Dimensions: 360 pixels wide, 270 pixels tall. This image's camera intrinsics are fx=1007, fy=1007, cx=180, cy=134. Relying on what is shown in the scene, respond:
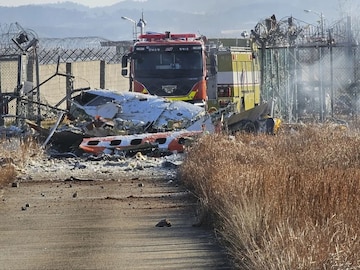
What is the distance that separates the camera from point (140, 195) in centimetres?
1645

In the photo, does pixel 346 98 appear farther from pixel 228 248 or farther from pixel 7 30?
pixel 228 248

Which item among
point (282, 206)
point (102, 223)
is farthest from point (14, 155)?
point (282, 206)

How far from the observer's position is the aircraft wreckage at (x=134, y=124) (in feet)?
78.6

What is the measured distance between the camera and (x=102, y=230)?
12.4 metres

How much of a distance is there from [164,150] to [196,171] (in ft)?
26.0

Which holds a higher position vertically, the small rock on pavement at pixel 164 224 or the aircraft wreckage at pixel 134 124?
the aircraft wreckage at pixel 134 124

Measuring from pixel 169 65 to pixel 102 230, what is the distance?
18610mm

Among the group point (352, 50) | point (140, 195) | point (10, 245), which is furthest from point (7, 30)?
point (10, 245)

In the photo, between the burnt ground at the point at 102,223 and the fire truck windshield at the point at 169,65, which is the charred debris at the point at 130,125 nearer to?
the fire truck windshield at the point at 169,65

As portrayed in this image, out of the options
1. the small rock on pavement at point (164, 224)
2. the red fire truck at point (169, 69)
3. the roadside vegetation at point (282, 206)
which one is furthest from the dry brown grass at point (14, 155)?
the red fire truck at point (169, 69)

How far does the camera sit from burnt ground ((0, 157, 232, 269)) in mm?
10352

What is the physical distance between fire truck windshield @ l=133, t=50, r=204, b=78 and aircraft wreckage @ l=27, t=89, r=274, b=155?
8.95 ft

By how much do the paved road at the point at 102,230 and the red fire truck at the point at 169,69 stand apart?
12725 millimetres

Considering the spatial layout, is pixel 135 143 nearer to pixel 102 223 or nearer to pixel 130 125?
pixel 130 125
